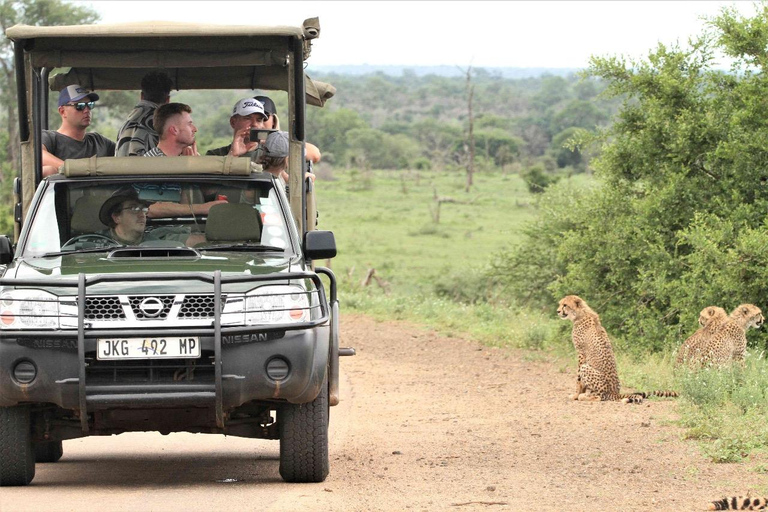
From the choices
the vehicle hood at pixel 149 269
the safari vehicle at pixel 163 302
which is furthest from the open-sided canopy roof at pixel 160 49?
the vehicle hood at pixel 149 269

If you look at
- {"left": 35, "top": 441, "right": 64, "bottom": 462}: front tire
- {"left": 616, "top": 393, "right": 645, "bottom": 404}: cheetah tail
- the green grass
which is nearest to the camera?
{"left": 35, "top": 441, "right": 64, "bottom": 462}: front tire

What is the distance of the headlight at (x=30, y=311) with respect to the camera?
559 cm

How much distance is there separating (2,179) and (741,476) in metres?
27.1

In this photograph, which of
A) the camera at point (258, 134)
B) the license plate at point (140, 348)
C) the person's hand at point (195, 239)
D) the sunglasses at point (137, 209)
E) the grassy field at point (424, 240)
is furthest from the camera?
the grassy field at point (424, 240)

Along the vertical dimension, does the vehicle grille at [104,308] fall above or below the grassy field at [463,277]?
above

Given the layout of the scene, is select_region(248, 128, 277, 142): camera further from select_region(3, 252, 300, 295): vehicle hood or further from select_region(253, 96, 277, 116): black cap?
select_region(3, 252, 300, 295): vehicle hood

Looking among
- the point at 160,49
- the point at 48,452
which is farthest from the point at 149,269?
the point at 160,49

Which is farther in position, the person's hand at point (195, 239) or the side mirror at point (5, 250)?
the person's hand at point (195, 239)

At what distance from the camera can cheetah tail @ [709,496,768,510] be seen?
5.60 metres

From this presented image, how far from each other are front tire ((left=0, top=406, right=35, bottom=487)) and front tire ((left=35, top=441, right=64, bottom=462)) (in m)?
1.05

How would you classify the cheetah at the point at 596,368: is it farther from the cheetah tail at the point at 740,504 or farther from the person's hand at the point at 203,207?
the person's hand at the point at 203,207

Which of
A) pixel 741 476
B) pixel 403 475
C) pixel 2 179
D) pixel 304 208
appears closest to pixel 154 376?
pixel 403 475

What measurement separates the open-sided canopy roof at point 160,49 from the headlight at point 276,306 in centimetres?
197

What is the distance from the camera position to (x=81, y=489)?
6156mm
